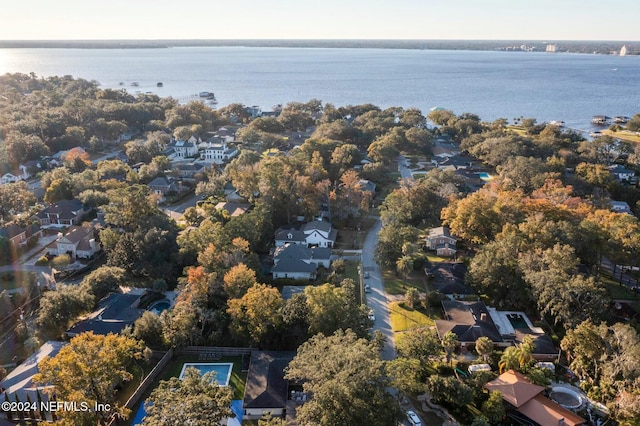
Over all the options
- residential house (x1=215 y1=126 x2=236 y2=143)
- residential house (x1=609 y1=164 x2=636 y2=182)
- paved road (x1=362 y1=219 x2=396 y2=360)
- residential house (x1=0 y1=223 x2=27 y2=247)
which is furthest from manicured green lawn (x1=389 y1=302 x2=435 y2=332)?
residential house (x1=215 y1=126 x2=236 y2=143)

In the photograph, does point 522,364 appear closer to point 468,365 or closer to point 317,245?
point 468,365

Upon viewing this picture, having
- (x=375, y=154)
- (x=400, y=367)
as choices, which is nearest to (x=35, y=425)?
(x=400, y=367)

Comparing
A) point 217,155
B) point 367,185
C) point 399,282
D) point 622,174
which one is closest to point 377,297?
point 399,282

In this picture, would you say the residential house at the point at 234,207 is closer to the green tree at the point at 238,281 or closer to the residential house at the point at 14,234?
the green tree at the point at 238,281

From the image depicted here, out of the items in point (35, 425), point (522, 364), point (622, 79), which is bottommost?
point (35, 425)

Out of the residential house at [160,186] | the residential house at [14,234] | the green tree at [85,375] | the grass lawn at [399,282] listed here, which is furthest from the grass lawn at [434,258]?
the residential house at [14,234]
